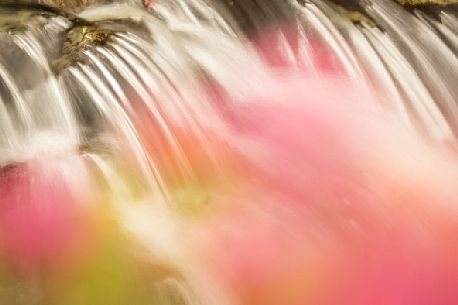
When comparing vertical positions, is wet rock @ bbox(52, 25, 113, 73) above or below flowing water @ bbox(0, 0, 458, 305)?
above

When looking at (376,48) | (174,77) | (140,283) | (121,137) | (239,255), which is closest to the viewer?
(140,283)

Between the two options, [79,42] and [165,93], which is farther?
[79,42]

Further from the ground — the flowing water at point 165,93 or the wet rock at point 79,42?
the wet rock at point 79,42

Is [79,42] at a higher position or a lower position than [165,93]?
higher

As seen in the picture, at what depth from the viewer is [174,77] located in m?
2.07

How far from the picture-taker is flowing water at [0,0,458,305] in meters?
1.65

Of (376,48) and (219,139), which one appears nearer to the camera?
(219,139)

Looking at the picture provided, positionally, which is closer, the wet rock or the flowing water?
Result: the flowing water

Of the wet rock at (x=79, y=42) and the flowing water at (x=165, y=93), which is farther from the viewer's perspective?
the wet rock at (x=79, y=42)

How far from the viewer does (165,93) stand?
202cm

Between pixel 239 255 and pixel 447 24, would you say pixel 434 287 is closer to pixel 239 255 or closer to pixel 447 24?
pixel 239 255

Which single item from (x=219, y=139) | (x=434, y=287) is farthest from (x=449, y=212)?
(x=219, y=139)

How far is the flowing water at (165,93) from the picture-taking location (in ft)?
5.41

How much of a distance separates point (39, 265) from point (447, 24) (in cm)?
176
